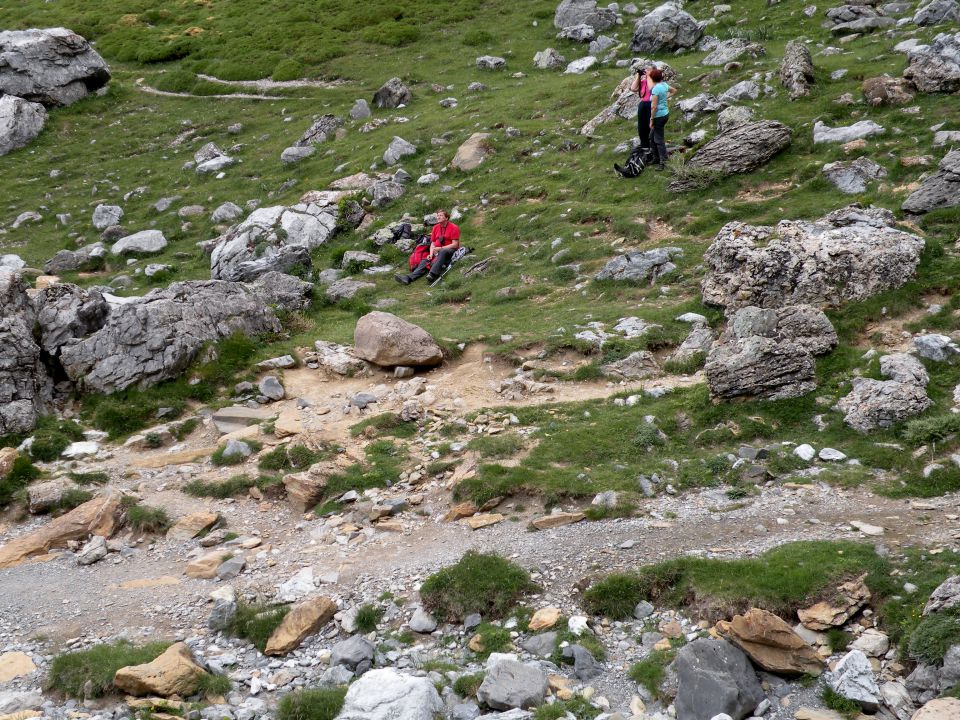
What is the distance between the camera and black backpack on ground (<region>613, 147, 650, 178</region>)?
88.8 feet

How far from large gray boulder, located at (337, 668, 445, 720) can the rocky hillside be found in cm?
5

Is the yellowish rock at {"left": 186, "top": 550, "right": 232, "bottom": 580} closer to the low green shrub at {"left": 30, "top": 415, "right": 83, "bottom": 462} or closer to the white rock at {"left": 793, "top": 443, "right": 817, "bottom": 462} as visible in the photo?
the low green shrub at {"left": 30, "top": 415, "right": 83, "bottom": 462}

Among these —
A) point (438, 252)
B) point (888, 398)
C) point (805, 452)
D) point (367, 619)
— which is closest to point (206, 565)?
point (367, 619)

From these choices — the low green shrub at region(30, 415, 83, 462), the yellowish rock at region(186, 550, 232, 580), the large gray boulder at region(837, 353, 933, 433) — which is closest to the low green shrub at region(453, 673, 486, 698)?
the yellowish rock at region(186, 550, 232, 580)

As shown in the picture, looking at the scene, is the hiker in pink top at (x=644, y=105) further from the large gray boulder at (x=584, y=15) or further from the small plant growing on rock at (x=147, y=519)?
the small plant growing on rock at (x=147, y=519)

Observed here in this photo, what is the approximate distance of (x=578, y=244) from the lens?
24.4 m

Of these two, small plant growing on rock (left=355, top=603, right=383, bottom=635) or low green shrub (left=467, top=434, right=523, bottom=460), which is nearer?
small plant growing on rock (left=355, top=603, right=383, bottom=635)

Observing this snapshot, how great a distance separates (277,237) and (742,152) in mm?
16752

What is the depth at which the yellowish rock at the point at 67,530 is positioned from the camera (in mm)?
14117

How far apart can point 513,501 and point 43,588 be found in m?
7.86

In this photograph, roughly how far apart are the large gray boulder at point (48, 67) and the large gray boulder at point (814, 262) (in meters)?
44.9

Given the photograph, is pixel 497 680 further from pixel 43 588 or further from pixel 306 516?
pixel 43 588

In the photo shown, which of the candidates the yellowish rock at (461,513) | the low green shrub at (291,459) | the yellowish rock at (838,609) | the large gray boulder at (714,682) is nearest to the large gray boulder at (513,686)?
the large gray boulder at (714,682)

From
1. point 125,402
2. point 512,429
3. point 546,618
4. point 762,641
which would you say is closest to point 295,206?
point 125,402
